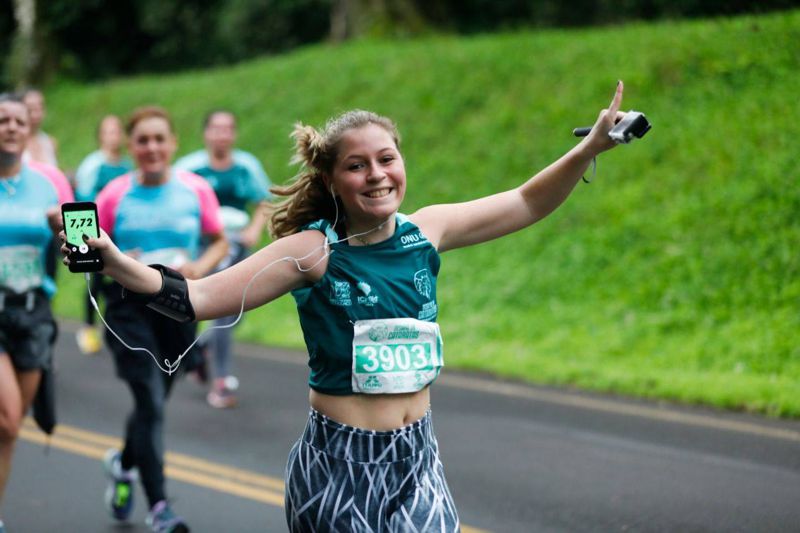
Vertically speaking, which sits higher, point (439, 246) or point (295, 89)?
point (295, 89)

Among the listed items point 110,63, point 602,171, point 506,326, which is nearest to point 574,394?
point 506,326

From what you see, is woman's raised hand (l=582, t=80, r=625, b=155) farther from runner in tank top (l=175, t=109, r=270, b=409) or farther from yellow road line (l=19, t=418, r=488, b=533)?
runner in tank top (l=175, t=109, r=270, b=409)

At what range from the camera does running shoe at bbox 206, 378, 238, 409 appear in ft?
32.8

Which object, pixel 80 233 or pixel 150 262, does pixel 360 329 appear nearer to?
pixel 80 233

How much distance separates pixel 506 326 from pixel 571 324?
2.42 ft

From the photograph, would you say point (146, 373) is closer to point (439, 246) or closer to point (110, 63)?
point (439, 246)

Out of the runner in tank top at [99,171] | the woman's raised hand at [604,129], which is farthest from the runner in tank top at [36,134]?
the woman's raised hand at [604,129]

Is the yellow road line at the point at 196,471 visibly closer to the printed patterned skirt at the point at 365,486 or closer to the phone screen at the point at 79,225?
the printed patterned skirt at the point at 365,486

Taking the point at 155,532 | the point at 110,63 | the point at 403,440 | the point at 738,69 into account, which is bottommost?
the point at 155,532

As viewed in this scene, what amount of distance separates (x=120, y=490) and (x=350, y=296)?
11.5 ft

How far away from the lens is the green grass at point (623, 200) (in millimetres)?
10844

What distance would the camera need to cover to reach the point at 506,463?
7820 millimetres

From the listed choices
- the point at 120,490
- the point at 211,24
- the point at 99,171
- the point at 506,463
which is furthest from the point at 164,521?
the point at 211,24

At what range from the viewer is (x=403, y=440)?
386 centimetres
